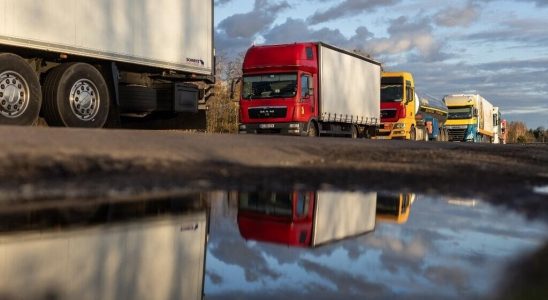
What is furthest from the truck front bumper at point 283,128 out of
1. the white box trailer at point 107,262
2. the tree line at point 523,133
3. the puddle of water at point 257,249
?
the tree line at point 523,133

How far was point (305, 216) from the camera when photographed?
405 cm

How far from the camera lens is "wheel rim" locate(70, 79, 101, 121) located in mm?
10953

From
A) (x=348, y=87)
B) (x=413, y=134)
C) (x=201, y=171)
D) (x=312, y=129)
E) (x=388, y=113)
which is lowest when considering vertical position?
(x=201, y=171)

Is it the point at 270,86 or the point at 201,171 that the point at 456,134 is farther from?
the point at 201,171

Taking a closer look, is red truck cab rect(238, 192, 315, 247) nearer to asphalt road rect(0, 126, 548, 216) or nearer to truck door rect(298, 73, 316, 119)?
asphalt road rect(0, 126, 548, 216)

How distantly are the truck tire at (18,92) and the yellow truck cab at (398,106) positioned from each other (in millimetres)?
19856

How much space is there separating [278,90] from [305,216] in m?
15.8

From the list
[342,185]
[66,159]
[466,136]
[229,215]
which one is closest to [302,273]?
[229,215]

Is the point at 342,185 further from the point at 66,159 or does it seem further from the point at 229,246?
the point at 66,159

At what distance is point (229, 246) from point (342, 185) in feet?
7.56

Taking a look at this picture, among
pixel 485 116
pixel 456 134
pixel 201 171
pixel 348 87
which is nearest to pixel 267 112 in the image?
pixel 348 87

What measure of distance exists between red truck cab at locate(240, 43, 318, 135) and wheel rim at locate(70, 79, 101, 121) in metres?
8.90

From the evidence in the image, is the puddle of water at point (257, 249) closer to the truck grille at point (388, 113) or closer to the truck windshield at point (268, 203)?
the truck windshield at point (268, 203)

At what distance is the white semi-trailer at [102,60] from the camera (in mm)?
9883
